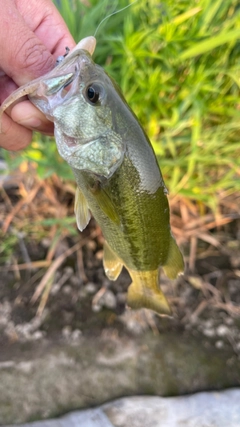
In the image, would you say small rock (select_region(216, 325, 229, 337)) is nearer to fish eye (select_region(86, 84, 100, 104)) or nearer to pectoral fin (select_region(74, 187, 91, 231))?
pectoral fin (select_region(74, 187, 91, 231))

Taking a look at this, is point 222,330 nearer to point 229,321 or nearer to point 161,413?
point 229,321

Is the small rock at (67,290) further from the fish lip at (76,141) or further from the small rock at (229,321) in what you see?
the fish lip at (76,141)

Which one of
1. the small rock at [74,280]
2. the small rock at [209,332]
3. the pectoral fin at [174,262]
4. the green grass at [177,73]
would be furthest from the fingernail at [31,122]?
the small rock at [209,332]

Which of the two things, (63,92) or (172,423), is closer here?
(63,92)

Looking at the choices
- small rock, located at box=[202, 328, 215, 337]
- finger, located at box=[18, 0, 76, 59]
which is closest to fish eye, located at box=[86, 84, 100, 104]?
finger, located at box=[18, 0, 76, 59]

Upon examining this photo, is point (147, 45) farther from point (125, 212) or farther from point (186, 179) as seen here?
point (125, 212)

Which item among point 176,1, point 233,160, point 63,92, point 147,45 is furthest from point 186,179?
point 63,92
